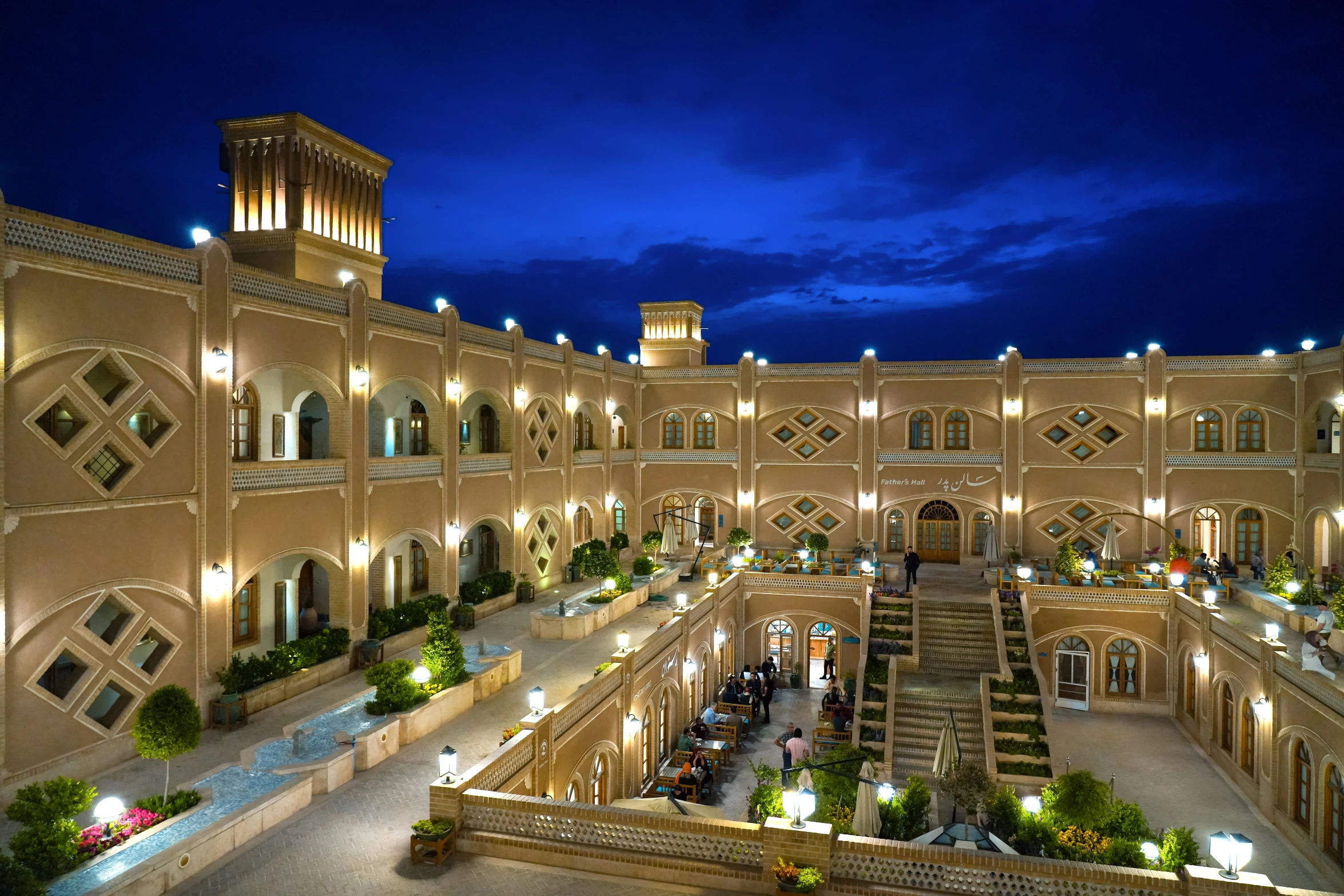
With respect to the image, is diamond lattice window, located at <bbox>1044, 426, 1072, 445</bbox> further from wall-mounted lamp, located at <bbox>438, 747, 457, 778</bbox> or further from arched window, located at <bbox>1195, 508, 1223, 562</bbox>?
wall-mounted lamp, located at <bbox>438, 747, 457, 778</bbox>

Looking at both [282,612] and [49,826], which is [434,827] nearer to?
[49,826]

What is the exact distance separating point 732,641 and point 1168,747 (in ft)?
38.2

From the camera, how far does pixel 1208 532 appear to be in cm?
2672

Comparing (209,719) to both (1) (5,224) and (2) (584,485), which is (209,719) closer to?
(1) (5,224)

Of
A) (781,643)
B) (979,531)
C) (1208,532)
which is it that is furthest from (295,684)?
(1208,532)

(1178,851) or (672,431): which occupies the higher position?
(672,431)

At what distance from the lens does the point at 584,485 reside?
27844mm

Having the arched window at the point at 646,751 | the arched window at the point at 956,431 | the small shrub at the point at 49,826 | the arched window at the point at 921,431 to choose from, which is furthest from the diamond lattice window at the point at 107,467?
the arched window at the point at 956,431

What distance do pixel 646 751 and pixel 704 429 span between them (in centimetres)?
1563

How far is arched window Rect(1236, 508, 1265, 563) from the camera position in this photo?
26.0m

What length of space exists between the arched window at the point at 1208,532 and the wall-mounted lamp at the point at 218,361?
28151 millimetres

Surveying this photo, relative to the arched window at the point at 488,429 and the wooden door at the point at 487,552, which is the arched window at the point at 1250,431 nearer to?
the arched window at the point at 488,429

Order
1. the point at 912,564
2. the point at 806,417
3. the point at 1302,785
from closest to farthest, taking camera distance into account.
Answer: the point at 1302,785
the point at 912,564
the point at 806,417

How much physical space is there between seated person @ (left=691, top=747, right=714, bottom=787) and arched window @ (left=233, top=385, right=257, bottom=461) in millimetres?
11117
